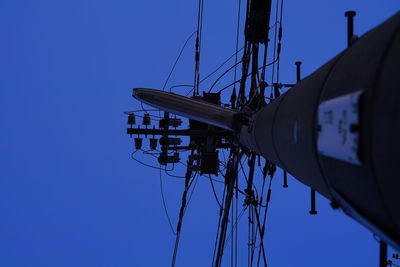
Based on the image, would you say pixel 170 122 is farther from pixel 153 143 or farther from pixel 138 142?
pixel 138 142

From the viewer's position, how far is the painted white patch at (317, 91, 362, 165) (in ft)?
3.63

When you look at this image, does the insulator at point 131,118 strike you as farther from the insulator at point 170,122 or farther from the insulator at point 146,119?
the insulator at point 170,122

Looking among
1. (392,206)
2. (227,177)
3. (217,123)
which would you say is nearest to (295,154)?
(392,206)

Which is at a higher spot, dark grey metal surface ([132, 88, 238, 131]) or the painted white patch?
dark grey metal surface ([132, 88, 238, 131])

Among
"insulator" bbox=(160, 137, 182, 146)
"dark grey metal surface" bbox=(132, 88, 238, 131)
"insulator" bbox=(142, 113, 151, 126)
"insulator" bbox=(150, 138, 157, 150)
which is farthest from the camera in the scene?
"insulator" bbox=(160, 137, 182, 146)

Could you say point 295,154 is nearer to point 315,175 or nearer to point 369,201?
point 315,175

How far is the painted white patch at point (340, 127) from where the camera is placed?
1.11 metres

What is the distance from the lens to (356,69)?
130 cm

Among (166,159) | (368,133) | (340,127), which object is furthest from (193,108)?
(368,133)

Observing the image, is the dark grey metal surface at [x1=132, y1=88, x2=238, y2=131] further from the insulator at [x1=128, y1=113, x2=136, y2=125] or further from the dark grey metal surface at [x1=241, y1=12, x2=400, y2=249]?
the dark grey metal surface at [x1=241, y1=12, x2=400, y2=249]

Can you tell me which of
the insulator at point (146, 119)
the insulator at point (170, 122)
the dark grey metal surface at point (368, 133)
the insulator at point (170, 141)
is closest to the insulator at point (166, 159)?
the insulator at point (170, 141)

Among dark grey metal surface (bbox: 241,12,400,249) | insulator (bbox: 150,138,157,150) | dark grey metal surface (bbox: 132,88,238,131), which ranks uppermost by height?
dark grey metal surface (bbox: 132,88,238,131)

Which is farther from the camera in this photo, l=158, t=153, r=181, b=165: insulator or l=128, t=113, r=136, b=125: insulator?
l=158, t=153, r=181, b=165: insulator

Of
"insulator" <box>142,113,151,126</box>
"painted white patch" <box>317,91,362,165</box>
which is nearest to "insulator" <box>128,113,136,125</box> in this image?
"insulator" <box>142,113,151,126</box>
